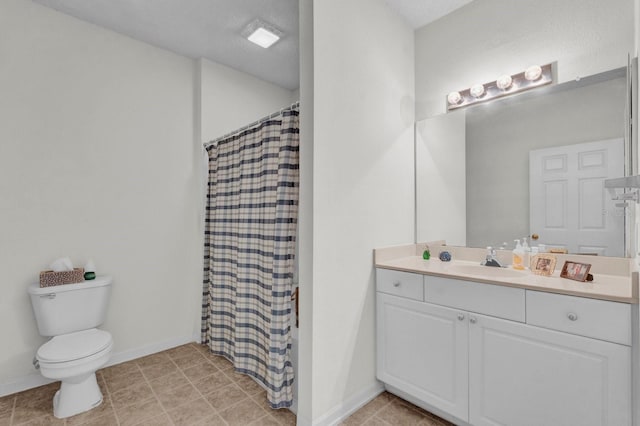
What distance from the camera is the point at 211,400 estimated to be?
1943 millimetres

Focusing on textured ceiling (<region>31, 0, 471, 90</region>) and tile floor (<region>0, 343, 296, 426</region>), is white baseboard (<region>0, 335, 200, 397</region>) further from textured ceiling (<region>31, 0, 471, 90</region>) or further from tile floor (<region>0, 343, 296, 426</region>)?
textured ceiling (<region>31, 0, 471, 90</region>)

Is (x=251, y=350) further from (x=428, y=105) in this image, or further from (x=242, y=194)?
(x=428, y=105)

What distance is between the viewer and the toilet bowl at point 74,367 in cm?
172

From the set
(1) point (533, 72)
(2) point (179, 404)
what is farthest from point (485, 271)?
(2) point (179, 404)

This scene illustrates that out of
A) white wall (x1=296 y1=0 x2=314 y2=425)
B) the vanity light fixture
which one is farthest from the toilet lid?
the vanity light fixture

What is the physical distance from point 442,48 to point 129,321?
10.6ft

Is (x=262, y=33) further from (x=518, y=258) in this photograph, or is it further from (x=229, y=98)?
(x=518, y=258)

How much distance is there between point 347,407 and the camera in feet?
5.93

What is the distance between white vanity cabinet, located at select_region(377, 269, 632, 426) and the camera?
1.22 meters

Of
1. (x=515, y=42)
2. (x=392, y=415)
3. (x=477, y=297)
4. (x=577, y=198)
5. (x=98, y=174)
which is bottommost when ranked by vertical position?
(x=392, y=415)

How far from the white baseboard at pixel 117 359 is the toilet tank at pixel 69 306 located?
358 mm

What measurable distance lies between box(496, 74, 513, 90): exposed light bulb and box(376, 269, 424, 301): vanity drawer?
4.27ft

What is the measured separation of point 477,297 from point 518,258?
483 millimetres

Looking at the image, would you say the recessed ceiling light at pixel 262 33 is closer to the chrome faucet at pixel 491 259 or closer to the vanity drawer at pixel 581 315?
the chrome faucet at pixel 491 259
